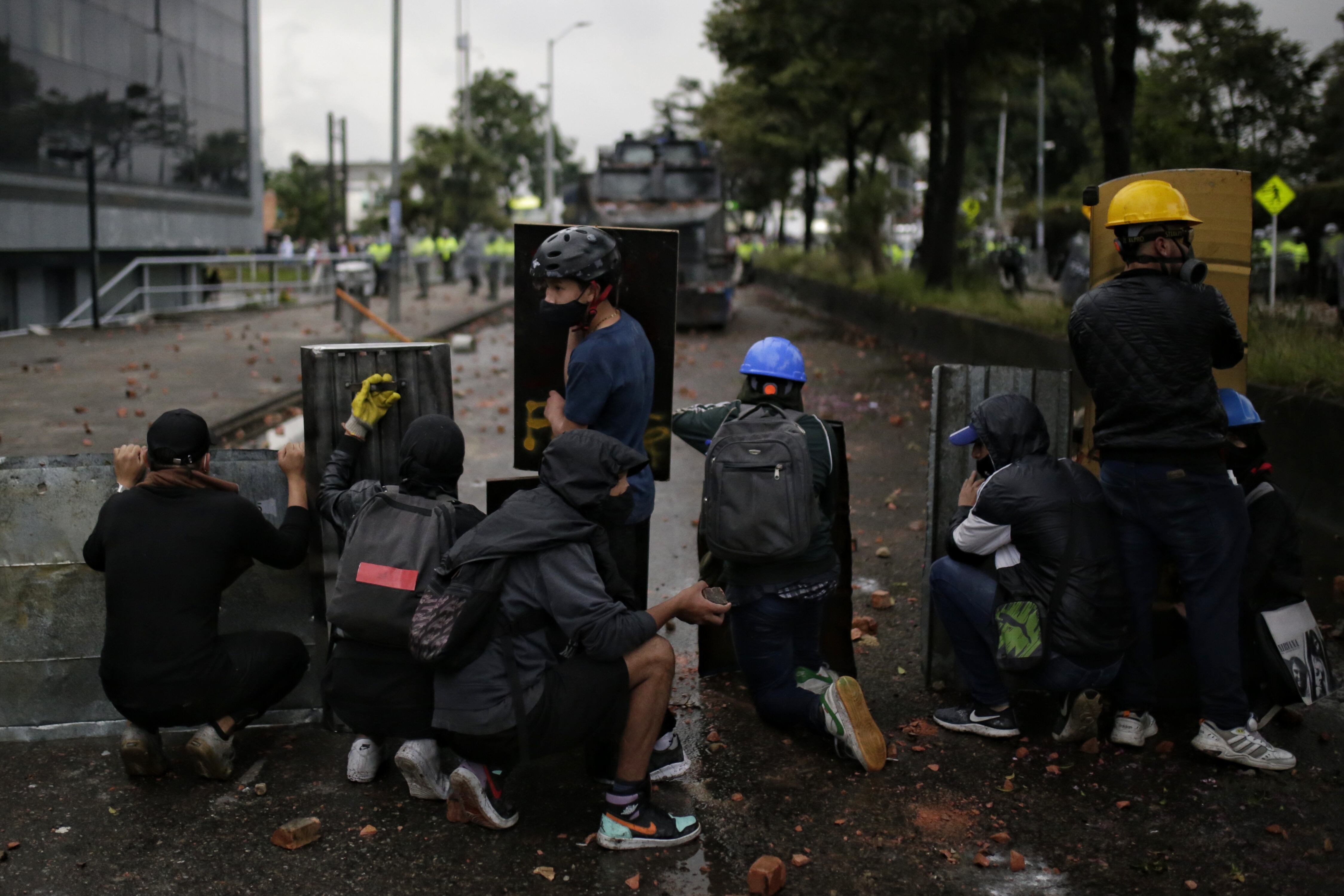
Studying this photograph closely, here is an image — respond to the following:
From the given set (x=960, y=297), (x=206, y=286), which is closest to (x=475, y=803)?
(x=960, y=297)

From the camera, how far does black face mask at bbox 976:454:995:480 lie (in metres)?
4.50

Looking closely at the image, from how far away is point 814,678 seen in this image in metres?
4.61

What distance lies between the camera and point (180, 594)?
4023 millimetres

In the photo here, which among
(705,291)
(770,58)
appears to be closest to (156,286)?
→ (705,291)

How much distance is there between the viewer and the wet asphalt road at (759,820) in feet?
11.8

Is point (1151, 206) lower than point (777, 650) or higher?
higher

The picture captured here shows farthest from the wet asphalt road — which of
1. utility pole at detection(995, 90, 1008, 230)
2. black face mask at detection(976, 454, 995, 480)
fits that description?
utility pole at detection(995, 90, 1008, 230)

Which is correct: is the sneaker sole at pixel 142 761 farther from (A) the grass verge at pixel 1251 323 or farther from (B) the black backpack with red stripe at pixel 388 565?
(A) the grass verge at pixel 1251 323

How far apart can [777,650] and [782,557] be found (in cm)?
44

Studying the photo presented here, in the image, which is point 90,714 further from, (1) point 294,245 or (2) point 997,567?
(1) point 294,245

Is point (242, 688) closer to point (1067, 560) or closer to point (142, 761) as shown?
point (142, 761)

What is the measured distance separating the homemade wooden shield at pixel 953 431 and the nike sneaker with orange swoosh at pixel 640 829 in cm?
160

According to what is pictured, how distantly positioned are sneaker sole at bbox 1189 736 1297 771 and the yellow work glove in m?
3.16

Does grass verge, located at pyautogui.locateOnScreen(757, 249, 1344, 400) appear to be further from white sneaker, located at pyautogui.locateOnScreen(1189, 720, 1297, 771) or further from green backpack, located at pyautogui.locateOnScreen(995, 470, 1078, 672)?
white sneaker, located at pyautogui.locateOnScreen(1189, 720, 1297, 771)
